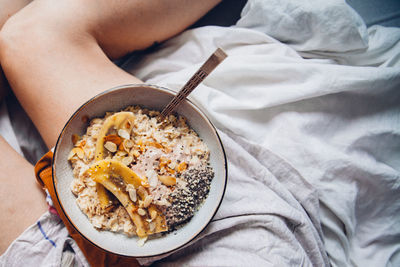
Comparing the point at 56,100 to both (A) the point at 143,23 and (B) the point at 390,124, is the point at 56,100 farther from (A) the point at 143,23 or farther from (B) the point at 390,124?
(B) the point at 390,124

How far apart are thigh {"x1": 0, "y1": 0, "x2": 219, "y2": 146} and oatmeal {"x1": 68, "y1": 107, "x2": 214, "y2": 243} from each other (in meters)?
0.15

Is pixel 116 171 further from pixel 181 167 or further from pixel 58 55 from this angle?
pixel 58 55

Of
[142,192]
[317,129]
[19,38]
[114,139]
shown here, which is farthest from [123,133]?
[317,129]

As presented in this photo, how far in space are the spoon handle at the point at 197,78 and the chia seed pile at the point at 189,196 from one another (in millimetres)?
141

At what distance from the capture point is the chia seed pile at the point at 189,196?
560mm

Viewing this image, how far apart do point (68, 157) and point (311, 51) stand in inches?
28.6

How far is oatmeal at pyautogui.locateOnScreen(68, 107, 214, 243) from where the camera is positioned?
541 millimetres

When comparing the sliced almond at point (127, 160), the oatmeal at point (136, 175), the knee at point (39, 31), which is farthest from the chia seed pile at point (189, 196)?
the knee at point (39, 31)

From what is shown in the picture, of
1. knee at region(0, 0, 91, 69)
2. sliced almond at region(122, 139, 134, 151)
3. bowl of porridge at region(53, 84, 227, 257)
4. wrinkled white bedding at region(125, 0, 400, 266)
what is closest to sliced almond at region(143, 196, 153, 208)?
bowl of porridge at region(53, 84, 227, 257)

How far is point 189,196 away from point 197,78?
0.24m

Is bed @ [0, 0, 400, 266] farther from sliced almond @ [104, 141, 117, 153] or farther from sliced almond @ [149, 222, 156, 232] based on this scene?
sliced almond @ [104, 141, 117, 153]

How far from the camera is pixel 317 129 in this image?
759 mm

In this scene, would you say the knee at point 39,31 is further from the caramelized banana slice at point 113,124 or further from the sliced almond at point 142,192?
the sliced almond at point 142,192

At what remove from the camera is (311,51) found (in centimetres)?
84
